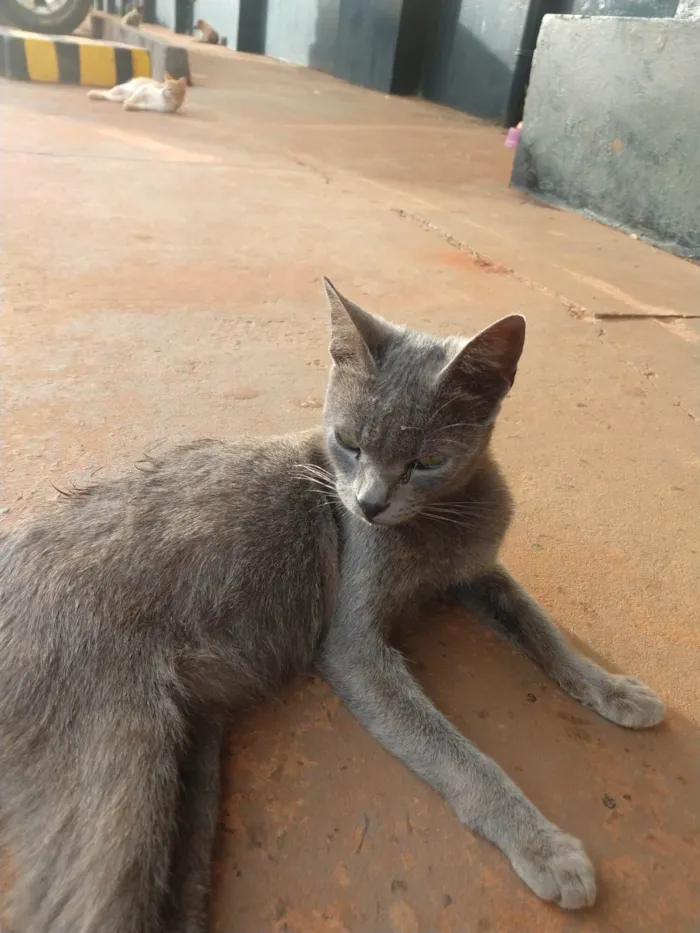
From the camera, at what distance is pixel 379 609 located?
1.37m

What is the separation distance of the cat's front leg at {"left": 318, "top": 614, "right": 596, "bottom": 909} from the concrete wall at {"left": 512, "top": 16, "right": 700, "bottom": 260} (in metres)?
3.43

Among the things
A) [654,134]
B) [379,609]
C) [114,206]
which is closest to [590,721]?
[379,609]

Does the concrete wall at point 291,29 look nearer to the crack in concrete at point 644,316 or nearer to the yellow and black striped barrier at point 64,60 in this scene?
the yellow and black striped barrier at point 64,60

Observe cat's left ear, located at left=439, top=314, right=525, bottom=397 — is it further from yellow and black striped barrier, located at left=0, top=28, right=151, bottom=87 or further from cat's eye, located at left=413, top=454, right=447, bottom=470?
yellow and black striped barrier, located at left=0, top=28, right=151, bottom=87

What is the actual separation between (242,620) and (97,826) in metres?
0.41

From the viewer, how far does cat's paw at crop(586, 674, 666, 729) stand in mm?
1311

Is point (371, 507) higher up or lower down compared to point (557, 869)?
higher up

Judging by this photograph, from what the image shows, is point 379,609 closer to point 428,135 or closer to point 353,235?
point 353,235

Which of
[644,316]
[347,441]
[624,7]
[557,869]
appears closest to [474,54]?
[624,7]

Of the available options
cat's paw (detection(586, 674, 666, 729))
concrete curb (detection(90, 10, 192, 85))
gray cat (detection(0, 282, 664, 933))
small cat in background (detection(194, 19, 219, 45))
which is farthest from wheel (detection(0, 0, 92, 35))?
cat's paw (detection(586, 674, 666, 729))

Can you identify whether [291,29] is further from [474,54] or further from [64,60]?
[64,60]

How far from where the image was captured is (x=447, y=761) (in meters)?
1.18

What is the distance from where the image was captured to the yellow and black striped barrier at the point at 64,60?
685 cm

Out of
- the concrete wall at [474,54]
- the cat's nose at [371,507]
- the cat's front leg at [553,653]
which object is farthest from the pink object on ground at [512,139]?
the cat's nose at [371,507]
